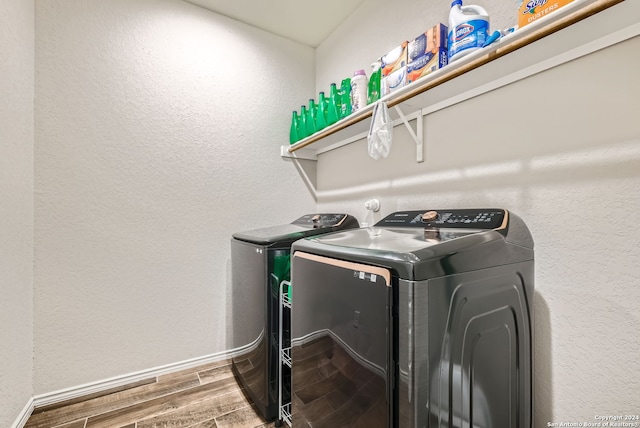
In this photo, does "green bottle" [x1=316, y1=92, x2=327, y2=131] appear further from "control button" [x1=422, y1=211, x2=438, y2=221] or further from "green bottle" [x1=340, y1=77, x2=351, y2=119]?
"control button" [x1=422, y1=211, x2=438, y2=221]

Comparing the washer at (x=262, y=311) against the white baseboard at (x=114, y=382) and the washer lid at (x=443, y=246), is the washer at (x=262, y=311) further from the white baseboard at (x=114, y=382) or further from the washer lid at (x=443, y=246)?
the washer lid at (x=443, y=246)

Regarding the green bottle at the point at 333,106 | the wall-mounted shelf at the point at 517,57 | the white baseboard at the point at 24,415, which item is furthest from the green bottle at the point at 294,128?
the white baseboard at the point at 24,415

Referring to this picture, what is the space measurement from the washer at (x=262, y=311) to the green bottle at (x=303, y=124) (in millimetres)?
894

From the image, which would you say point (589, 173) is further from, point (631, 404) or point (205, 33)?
point (205, 33)

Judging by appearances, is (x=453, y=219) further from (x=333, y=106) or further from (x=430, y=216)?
(x=333, y=106)

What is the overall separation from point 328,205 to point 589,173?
166 centimetres

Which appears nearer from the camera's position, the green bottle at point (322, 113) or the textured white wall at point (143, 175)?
the textured white wall at point (143, 175)

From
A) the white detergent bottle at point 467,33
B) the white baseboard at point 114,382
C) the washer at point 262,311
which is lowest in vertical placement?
the white baseboard at point 114,382

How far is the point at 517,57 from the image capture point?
1.03 m

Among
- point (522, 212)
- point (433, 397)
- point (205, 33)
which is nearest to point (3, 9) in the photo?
point (205, 33)

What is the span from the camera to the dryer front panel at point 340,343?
794 mm

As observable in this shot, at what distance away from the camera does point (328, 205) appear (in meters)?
2.38

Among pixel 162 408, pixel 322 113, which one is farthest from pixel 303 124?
pixel 162 408

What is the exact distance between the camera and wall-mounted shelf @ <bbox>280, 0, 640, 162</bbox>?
0.81 metres
